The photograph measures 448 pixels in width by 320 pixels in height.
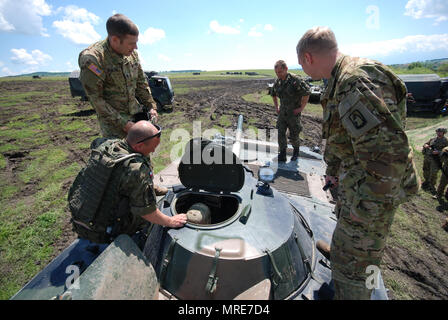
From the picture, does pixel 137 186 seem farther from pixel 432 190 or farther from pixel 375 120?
pixel 432 190

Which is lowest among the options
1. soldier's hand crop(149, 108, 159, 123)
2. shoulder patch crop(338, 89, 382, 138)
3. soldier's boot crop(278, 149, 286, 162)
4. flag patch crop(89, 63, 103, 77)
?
soldier's boot crop(278, 149, 286, 162)

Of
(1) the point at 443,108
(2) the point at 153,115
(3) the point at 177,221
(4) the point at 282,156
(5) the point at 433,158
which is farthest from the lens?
(1) the point at 443,108

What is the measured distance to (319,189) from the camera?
14.3ft

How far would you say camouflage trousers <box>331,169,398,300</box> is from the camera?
6.48 ft

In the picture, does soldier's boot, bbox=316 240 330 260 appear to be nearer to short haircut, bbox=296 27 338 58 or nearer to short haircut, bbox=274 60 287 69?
short haircut, bbox=296 27 338 58

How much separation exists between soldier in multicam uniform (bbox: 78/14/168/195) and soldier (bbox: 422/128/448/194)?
7820 mm

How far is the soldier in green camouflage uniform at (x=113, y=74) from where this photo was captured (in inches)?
113

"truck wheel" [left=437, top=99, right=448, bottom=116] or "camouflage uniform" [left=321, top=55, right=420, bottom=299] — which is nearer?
"camouflage uniform" [left=321, top=55, right=420, bottom=299]

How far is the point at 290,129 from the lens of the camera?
594 centimetres

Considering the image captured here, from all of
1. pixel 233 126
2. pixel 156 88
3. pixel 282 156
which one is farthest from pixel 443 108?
pixel 156 88

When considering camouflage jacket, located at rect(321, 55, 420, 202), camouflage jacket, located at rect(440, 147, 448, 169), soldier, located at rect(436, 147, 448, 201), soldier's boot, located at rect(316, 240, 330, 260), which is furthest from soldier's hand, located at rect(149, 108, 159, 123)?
camouflage jacket, located at rect(440, 147, 448, 169)

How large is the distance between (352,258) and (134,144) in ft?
7.11

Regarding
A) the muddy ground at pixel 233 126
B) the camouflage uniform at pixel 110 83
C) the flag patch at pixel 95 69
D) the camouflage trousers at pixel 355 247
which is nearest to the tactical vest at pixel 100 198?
the camouflage uniform at pixel 110 83

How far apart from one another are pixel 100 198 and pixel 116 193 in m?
0.13
